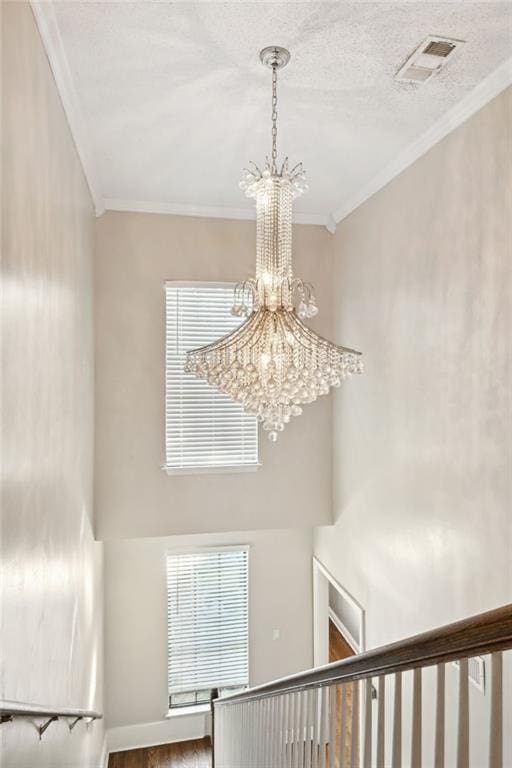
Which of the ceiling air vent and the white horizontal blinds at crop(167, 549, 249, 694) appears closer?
the ceiling air vent

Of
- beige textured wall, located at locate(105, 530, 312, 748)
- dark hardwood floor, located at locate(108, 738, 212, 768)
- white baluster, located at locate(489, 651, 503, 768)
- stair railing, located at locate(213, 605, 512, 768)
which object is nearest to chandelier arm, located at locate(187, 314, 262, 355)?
stair railing, located at locate(213, 605, 512, 768)

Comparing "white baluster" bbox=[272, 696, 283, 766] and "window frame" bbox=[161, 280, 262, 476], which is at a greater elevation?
"window frame" bbox=[161, 280, 262, 476]

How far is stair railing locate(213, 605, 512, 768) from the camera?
0.95 m

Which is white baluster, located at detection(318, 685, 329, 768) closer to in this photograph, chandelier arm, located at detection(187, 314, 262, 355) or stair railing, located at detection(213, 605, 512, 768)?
stair railing, located at detection(213, 605, 512, 768)

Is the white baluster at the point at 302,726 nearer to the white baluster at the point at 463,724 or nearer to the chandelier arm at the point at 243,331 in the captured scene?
the white baluster at the point at 463,724

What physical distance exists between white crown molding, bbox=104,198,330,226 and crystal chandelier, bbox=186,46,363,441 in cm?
213

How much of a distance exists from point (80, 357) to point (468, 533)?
2672mm

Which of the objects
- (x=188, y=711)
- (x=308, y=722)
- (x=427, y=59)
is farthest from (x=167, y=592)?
(x=427, y=59)

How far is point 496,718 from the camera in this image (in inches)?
37.6

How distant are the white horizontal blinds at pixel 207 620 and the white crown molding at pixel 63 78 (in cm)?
434

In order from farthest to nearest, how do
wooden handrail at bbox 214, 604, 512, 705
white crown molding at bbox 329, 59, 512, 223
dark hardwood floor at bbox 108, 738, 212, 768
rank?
dark hardwood floor at bbox 108, 738, 212, 768
white crown molding at bbox 329, 59, 512, 223
wooden handrail at bbox 214, 604, 512, 705

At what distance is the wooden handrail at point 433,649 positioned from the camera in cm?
87

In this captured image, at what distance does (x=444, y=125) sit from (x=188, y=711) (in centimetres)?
636

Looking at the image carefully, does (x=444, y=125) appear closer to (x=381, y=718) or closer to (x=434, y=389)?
(x=434, y=389)
